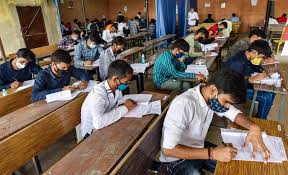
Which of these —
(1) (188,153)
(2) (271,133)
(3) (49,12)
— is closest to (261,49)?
(2) (271,133)

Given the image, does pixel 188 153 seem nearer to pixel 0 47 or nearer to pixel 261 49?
pixel 261 49

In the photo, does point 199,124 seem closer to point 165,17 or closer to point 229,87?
point 229,87

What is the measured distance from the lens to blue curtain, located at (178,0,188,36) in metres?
8.66

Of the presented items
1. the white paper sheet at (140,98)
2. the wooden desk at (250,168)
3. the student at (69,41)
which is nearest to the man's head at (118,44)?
the white paper sheet at (140,98)

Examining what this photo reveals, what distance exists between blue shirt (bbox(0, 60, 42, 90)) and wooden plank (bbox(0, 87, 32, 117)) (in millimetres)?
443

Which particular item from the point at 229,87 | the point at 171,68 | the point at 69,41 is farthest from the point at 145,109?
the point at 69,41

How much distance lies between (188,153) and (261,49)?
2.19 meters

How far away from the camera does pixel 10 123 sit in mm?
2018

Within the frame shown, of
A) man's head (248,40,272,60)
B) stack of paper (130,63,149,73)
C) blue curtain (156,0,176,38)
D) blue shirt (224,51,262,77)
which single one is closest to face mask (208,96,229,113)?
blue shirt (224,51,262,77)

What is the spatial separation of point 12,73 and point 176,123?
2969 millimetres

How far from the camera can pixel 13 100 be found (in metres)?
2.80

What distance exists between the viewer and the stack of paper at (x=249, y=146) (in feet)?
4.33

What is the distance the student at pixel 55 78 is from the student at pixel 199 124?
1636 millimetres

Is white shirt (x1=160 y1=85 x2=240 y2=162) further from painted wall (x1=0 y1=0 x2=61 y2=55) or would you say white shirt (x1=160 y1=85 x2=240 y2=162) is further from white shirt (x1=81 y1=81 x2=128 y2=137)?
painted wall (x1=0 y1=0 x2=61 y2=55)
